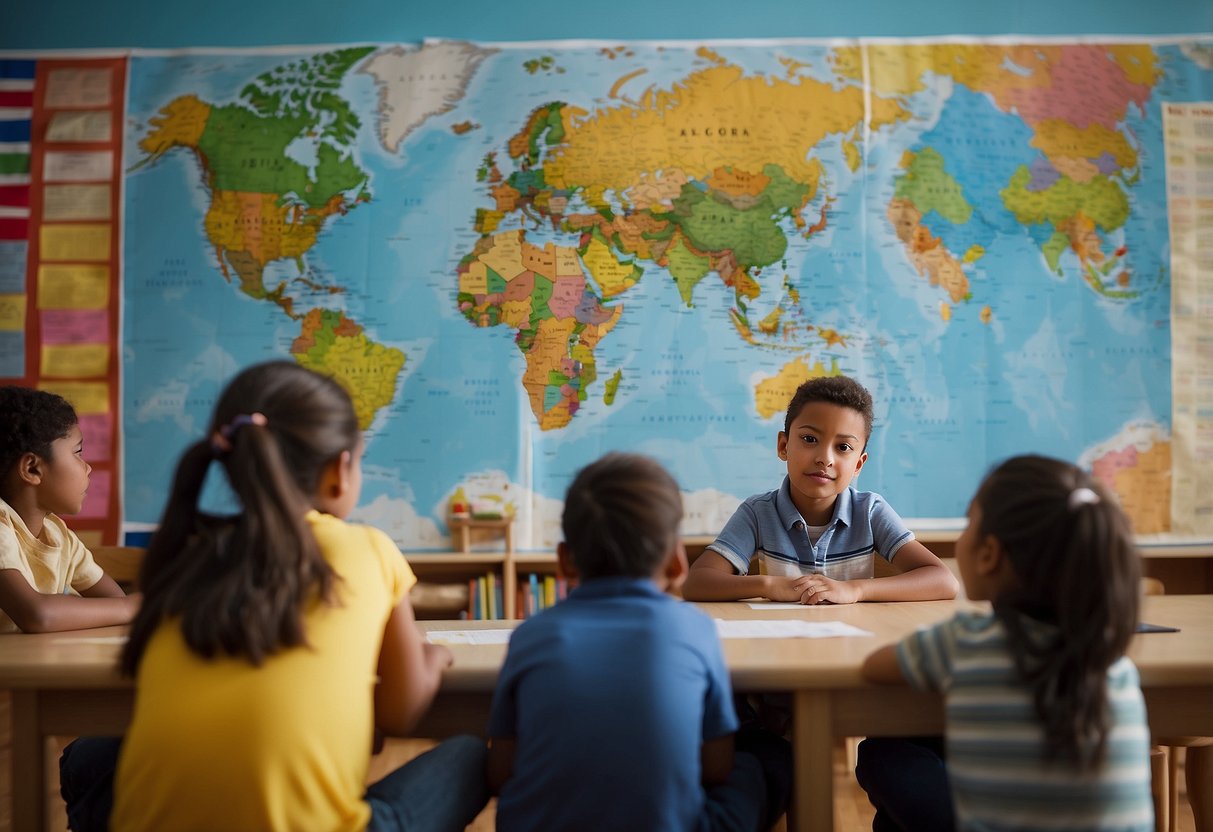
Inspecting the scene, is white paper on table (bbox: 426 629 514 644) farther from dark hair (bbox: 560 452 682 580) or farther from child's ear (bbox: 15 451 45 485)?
child's ear (bbox: 15 451 45 485)

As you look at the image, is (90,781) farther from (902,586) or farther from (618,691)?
(902,586)

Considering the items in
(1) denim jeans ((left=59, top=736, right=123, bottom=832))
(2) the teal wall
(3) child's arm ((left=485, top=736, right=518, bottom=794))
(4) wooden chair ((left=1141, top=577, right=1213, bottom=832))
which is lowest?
(4) wooden chair ((left=1141, top=577, right=1213, bottom=832))

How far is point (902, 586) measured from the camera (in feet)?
6.68

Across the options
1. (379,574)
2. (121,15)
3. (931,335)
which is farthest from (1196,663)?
(121,15)

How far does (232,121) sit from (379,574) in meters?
2.76

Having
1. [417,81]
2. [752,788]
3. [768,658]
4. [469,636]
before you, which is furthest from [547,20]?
[752,788]

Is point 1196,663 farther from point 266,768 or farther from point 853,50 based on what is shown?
point 853,50

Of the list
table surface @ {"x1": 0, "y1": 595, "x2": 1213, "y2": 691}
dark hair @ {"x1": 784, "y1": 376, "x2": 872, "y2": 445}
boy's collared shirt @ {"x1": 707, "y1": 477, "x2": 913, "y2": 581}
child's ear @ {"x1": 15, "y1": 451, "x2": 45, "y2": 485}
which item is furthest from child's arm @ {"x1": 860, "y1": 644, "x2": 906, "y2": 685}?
child's ear @ {"x1": 15, "y1": 451, "x2": 45, "y2": 485}

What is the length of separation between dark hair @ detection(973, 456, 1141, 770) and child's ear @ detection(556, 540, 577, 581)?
534 mm

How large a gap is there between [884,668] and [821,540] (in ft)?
2.86

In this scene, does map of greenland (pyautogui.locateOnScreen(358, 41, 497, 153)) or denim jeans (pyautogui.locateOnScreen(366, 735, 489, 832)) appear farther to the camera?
map of greenland (pyautogui.locateOnScreen(358, 41, 497, 153))

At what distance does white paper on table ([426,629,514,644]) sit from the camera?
1.64 metres

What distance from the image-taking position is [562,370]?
3.52 meters

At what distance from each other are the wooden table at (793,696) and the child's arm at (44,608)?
21 cm
